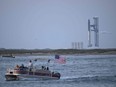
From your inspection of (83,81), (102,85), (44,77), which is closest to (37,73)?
(44,77)

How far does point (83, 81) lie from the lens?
52.1 meters

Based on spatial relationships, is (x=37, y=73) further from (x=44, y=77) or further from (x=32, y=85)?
(x=32, y=85)

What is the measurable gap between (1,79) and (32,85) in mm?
8622

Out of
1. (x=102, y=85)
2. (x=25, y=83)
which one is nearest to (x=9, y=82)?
(x=25, y=83)

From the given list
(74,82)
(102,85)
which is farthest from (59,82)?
(102,85)

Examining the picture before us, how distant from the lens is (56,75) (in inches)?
2186

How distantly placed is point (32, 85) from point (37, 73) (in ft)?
19.0

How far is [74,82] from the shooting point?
50938 mm

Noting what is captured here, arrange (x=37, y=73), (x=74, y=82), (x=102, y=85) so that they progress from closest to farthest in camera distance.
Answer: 1. (x=102, y=85)
2. (x=74, y=82)
3. (x=37, y=73)

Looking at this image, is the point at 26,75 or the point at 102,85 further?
the point at 26,75

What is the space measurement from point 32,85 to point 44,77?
6126 mm

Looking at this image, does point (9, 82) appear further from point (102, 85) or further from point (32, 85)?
point (102, 85)

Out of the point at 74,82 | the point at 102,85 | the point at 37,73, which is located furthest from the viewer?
the point at 37,73

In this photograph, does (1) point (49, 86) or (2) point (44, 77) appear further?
(2) point (44, 77)
